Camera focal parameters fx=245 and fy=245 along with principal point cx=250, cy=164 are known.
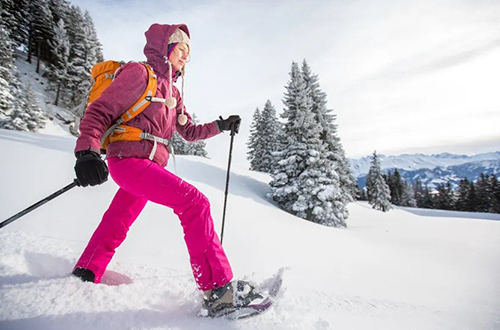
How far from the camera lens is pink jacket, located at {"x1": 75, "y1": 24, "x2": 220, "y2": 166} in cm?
185

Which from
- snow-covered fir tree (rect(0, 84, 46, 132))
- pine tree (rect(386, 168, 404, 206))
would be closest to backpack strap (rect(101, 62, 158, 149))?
snow-covered fir tree (rect(0, 84, 46, 132))

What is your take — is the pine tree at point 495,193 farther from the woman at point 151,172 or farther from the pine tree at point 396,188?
the woman at point 151,172

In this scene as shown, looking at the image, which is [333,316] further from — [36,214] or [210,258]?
[36,214]

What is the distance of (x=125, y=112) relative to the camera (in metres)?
2.05

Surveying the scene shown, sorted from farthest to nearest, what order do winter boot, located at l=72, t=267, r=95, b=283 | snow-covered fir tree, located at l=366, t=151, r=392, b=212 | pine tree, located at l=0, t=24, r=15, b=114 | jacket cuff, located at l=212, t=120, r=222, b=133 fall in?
1. snow-covered fir tree, located at l=366, t=151, r=392, b=212
2. pine tree, located at l=0, t=24, r=15, b=114
3. jacket cuff, located at l=212, t=120, r=222, b=133
4. winter boot, located at l=72, t=267, r=95, b=283

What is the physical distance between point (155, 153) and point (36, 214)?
9.31 ft

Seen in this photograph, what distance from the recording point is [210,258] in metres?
1.90

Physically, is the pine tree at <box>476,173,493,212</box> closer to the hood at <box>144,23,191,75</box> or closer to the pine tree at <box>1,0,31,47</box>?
the hood at <box>144,23,191,75</box>

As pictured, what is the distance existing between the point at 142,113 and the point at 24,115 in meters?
31.4

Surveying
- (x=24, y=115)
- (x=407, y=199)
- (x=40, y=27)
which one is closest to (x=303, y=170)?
(x=24, y=115)

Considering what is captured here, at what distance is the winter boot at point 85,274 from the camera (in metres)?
2.18

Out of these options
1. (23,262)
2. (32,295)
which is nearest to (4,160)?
(23,262)

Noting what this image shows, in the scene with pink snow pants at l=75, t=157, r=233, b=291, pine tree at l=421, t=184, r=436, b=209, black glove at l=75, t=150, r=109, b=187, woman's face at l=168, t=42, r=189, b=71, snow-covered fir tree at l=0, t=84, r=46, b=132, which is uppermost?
snow-covered fir tree at l=0, t=84, r=46, b=132

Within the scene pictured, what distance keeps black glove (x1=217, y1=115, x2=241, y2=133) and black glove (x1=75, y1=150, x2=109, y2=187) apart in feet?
5.16
